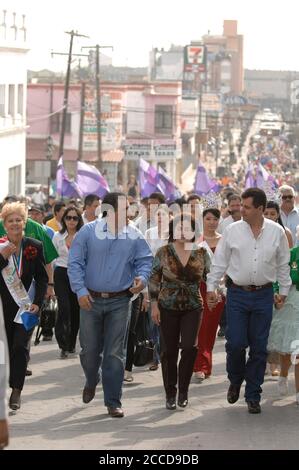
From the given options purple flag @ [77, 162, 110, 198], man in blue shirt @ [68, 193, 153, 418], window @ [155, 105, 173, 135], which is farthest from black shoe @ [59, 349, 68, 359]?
window @ [155, 105, 173, 135]

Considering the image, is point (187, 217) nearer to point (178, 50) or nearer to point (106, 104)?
point (106, 104)

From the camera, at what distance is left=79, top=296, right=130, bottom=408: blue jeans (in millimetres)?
9984

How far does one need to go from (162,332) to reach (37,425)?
4.50 feet

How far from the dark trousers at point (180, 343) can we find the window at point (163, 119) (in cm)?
7272

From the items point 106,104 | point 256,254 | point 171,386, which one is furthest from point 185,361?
point 106,104

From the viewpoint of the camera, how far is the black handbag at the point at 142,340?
12078mm

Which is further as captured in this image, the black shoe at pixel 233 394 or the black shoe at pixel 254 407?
the black shoe at pixel 233 394

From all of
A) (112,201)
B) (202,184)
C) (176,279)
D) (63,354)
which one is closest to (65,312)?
(63,354)

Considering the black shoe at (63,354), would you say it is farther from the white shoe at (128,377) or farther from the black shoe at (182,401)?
the black shoe at (182,401)

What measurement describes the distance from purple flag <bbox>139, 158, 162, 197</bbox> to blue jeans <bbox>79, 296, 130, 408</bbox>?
19973mm

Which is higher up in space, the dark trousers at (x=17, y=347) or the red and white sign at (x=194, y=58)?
the red and white sign at (x=194, y=58)

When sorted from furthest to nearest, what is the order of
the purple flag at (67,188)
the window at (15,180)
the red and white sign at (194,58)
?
the red and white sign at (194,58), the window at (15,180), the purple flag at (67,188)

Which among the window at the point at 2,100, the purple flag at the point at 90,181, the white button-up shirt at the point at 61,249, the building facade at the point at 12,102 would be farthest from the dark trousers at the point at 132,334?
the window at the point at 2,100

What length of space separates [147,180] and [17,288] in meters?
20.5
